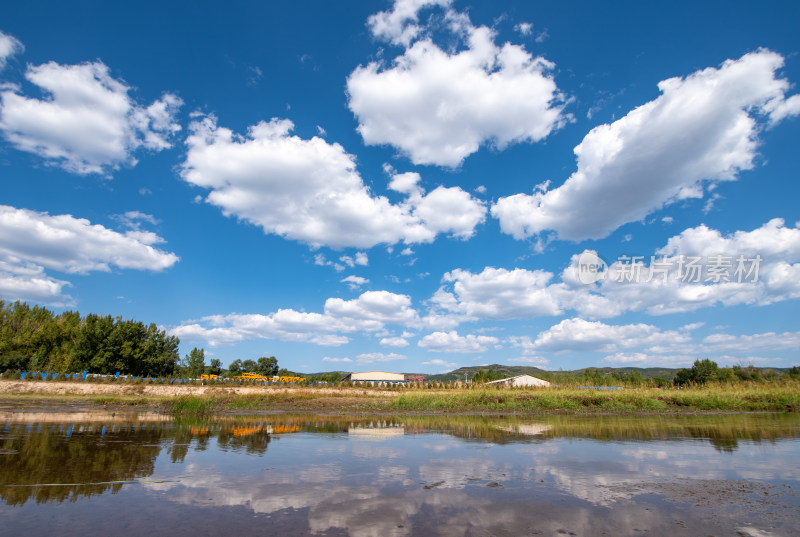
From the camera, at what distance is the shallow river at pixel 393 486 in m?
5.66

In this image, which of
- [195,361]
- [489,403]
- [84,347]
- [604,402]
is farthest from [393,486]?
[195,361]

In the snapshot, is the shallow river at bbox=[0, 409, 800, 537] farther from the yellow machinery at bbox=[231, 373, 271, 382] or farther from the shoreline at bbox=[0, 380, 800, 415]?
the yellow machinery at bbox=[231, 373, 271, 382]

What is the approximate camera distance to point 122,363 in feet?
186

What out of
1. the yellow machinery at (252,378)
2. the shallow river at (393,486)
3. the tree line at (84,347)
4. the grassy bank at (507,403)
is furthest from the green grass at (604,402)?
the tree line at (84,347)

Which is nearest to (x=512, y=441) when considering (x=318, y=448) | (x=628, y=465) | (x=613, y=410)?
(x=628, y=465)

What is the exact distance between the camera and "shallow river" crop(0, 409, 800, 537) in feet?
18.6

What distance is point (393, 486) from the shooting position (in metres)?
7.81

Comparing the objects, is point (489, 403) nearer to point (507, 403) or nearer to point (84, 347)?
point (507, 403)

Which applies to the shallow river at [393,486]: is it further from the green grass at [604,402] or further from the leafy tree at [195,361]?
the leafy tree at [195,361]

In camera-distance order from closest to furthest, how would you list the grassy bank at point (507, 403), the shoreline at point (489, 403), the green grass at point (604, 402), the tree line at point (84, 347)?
the shoreline at point (489, 403), the grassy bank at point (507, 403), the green grass at point (604, 402), the tree line at point (84, 347)

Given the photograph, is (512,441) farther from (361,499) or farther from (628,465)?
(361,499)

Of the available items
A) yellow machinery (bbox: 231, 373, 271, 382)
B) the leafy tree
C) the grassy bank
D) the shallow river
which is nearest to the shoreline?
the grassy bank

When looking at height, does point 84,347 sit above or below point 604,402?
above

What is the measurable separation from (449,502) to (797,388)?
133ft
